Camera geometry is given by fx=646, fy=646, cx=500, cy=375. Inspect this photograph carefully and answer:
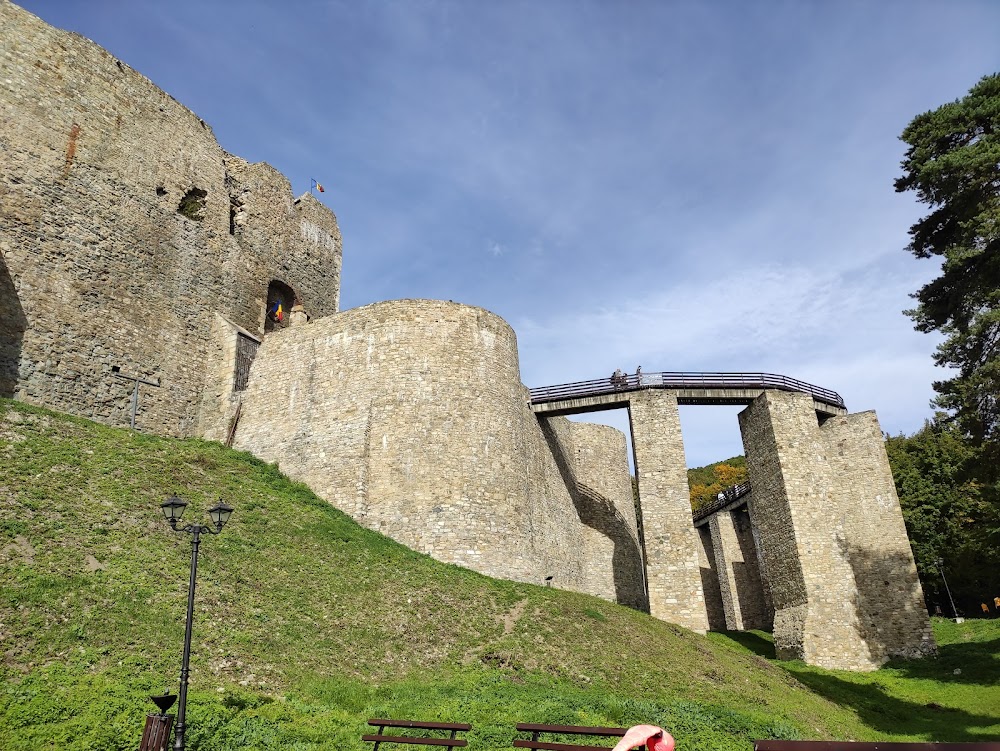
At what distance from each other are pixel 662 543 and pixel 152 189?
21.5 metres

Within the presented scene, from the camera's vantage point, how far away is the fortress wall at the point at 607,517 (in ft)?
90.6

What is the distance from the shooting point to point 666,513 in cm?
2233

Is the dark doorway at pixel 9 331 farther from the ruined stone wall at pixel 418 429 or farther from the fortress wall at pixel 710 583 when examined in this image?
the fortress wall at pixel 710 583

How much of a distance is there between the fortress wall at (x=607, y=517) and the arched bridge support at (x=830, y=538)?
6.48 metres

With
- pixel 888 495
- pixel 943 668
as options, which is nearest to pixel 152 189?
pixel 888 495

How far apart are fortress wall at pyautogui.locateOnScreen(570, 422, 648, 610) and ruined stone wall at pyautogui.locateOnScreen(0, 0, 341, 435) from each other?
15.4 metres

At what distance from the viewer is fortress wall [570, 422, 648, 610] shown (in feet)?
90.6

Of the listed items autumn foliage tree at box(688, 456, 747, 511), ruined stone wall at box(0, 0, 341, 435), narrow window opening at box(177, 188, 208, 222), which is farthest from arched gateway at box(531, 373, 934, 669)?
autumn foliage tree at box(688, 456, 747, 511)

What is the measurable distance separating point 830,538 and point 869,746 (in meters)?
21.3

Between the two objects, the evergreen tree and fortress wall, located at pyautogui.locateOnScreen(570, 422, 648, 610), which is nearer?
the evergreen tree

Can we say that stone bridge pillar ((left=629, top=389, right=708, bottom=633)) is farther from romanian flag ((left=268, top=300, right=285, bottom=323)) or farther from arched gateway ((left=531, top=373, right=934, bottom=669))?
romanian flag ((left=268, top=300, right=285, bottom=323))

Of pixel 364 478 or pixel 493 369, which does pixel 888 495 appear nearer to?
pixel 493 369

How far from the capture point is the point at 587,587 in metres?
26.1

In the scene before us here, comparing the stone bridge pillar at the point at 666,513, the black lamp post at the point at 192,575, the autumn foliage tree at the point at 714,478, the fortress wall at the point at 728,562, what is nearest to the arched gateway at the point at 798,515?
the stone bridge pillar at the point at 666,513
